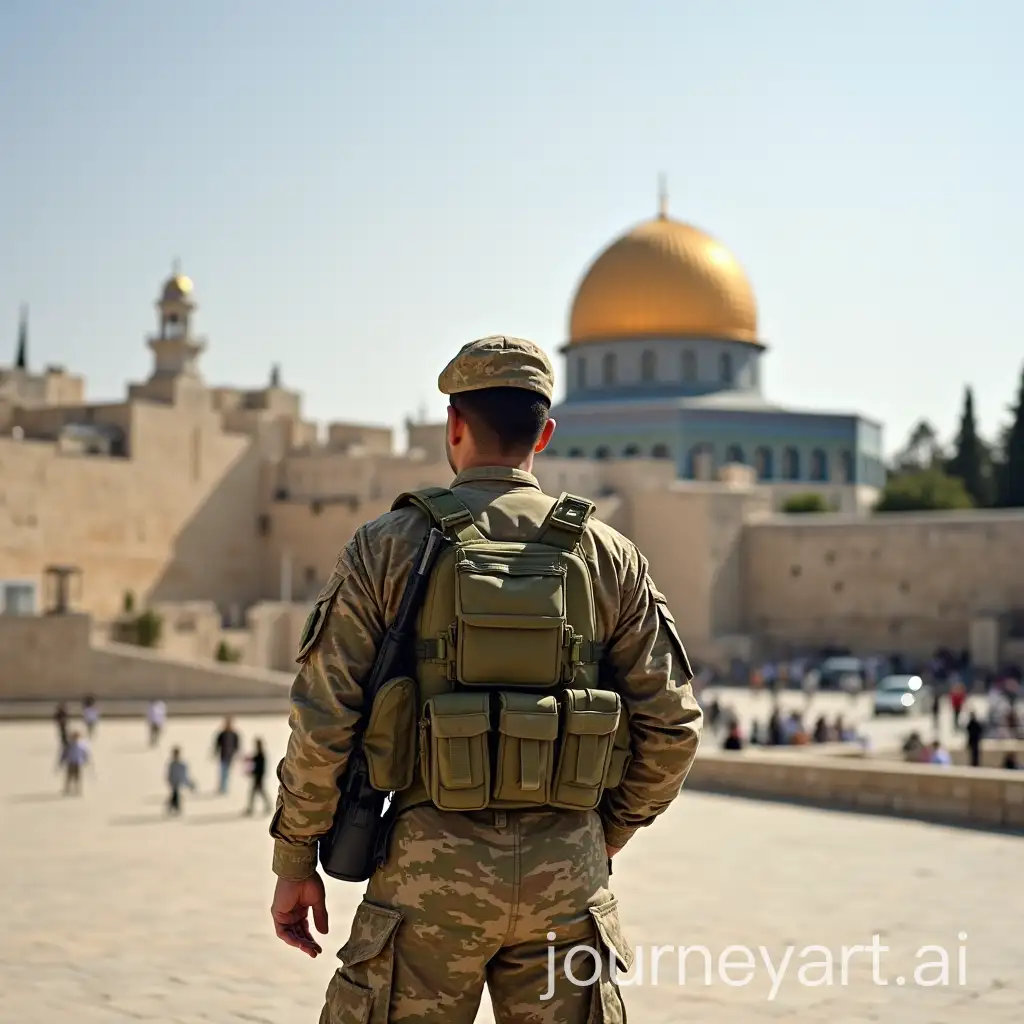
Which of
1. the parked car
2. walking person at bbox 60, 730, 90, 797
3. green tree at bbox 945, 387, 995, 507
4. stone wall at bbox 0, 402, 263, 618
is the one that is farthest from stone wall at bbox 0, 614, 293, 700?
green tree at bbox 945, 387, 995, 507

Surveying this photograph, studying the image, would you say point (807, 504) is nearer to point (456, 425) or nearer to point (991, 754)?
point (991, 754)

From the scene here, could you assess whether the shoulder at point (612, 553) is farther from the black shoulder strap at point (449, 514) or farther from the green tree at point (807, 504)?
the green tree at point (807, 504)

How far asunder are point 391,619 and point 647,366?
1860 inches

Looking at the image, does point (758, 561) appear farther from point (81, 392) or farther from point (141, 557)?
point (81, 392)

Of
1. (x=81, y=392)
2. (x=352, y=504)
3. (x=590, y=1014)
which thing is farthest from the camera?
(x=81, y=392)

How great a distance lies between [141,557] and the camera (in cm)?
3844

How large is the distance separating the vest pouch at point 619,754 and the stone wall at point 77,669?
2454 centimetres

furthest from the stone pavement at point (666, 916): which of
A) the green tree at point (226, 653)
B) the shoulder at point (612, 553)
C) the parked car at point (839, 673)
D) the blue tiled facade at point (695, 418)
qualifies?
the blue tiled facade at point (695, 418)

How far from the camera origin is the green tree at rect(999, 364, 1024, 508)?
41.8 m

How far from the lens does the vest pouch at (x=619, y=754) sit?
120 inches

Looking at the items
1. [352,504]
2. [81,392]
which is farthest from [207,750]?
[81,392]

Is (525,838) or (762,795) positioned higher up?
(525,838)

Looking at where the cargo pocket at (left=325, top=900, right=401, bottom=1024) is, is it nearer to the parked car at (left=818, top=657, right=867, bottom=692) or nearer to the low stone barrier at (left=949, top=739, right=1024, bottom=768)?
the low stone barrier at (left=949, top=739, right=1024, bottom=768)

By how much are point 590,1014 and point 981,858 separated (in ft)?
22.5
